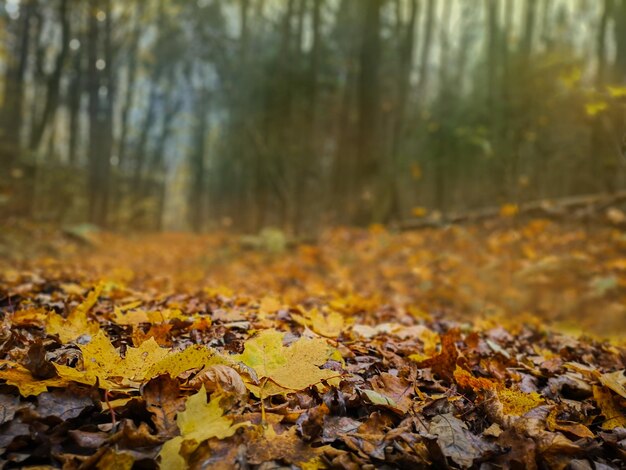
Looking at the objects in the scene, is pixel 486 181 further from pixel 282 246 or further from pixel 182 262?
pixel 182 262

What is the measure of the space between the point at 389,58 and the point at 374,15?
7.94 meters

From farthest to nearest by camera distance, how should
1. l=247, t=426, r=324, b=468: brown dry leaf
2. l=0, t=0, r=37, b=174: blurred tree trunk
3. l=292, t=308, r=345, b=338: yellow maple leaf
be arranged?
l=0, t=0, r=37, b=174: blurred tree trunk, l=292, t=308, r=345, b=338: yellow maple leaf, l=247, t=426, r=324, b=468: brown dry leaf

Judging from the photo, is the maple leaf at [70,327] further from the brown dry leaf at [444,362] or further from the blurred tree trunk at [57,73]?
the blurred tree trunk at [57,73]

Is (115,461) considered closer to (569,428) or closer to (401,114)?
(569,428)

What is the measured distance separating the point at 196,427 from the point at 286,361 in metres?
0.42

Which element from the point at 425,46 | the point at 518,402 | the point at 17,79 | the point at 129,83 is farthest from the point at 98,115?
the point at 518,402

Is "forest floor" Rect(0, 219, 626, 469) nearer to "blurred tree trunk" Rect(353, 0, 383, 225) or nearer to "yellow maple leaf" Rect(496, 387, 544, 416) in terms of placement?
"yellow maple leaf" Rect(496, 387, 544, 416)

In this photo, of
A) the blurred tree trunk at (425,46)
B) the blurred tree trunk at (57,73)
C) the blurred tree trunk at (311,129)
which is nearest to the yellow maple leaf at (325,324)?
the blurred tree trunk at (311,129)

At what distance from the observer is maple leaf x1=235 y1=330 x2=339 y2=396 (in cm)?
138

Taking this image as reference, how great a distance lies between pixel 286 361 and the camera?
1452 mm

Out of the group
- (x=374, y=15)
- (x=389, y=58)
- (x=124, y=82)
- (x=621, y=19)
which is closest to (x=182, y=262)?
(x=374, y=15)

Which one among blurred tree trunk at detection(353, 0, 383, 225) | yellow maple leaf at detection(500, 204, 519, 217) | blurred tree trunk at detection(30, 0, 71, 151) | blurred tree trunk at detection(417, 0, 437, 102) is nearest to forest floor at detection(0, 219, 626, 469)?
yellow maple leaf at detection(500, 204, 519, 217)

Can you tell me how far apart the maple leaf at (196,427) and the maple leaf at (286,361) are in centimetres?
24

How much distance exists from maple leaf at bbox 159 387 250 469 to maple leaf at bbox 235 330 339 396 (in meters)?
0.24
